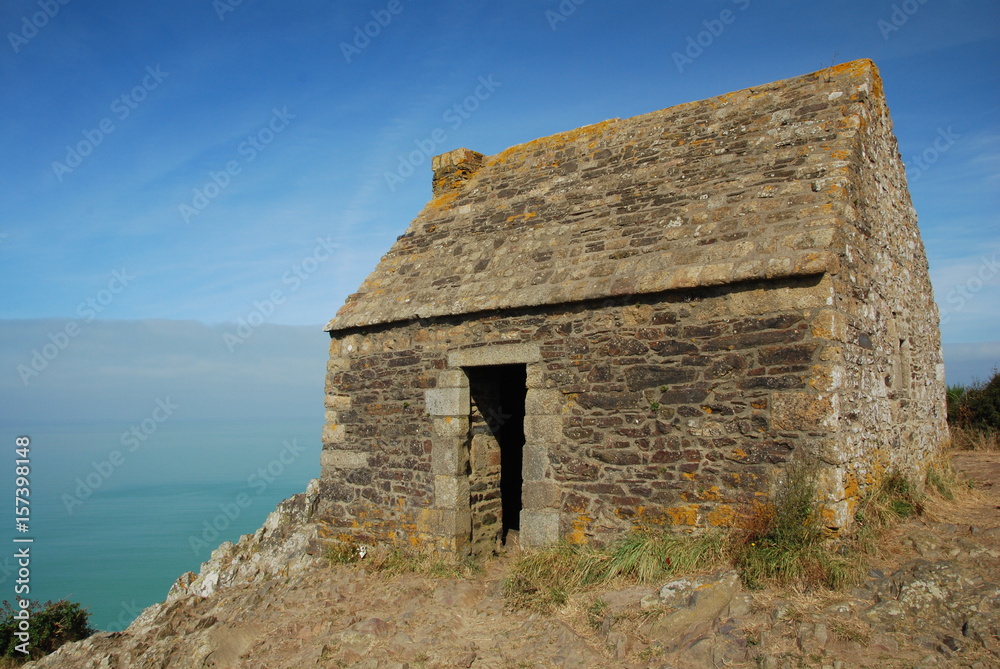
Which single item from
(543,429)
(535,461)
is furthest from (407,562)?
(543,429)

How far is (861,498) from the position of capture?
6.54 meters

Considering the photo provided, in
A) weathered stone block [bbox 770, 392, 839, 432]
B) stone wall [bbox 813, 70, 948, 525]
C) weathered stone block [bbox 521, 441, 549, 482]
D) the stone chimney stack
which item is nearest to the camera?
weathered stone block [bbox 770, 392, 839, 432]

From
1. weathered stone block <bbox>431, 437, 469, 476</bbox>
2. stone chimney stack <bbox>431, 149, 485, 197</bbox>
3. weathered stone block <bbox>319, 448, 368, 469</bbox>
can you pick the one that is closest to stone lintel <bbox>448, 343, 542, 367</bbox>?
weathered stone block <bbox>431, 437, 469, 476</bbox>

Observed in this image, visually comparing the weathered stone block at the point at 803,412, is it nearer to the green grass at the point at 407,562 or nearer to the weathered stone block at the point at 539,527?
the weathered stone block at the point at 539,527

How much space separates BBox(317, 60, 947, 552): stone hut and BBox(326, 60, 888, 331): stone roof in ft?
0.11

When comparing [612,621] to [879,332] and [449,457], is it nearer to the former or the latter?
[449,457]

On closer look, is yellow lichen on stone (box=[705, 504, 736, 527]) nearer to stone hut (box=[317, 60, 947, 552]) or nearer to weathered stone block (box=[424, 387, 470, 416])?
stone hut (box=[317, 60, 947, 552])

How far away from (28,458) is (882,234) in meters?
10.9

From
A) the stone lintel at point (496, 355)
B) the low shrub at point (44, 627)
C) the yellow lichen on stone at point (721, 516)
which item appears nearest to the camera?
the yellow lichen on stone at point (721, 516)

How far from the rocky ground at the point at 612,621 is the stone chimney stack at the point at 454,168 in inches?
234

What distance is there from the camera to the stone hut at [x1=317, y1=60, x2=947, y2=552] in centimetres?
645

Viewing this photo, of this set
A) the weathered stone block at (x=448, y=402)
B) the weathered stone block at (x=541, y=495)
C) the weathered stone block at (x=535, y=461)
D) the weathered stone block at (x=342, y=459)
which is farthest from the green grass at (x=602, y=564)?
the weathered stone block at (x=342, y=459)

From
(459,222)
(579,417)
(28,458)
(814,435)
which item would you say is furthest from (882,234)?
(28,458)

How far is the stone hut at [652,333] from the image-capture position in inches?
254
